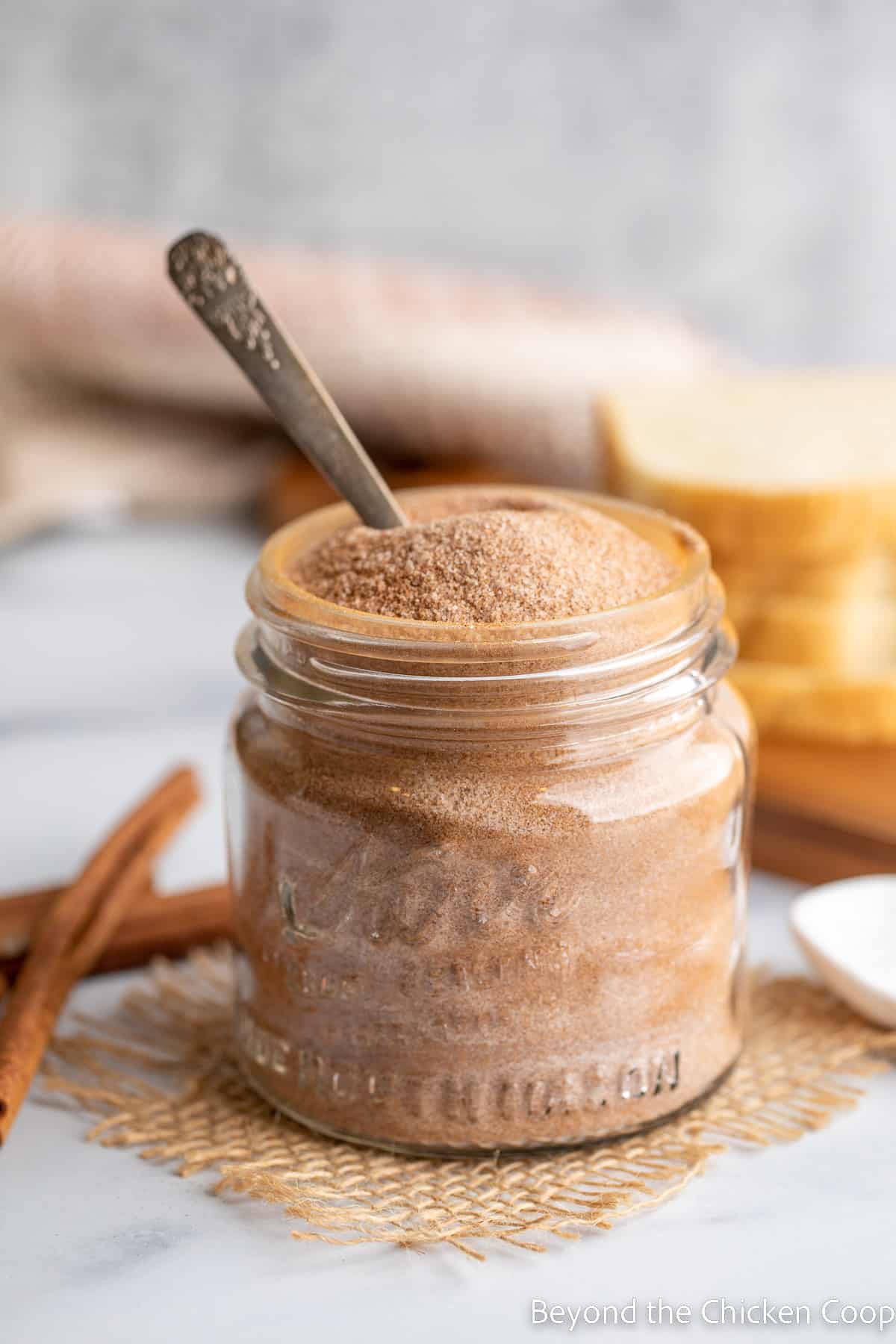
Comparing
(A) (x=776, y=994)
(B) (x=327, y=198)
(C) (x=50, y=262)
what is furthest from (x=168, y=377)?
(A) (x=776, y=994)

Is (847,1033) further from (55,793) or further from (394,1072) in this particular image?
(55,793)

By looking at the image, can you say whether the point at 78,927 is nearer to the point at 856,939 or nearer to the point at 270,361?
the point at 270,361

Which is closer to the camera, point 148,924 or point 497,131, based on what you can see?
point 148,924

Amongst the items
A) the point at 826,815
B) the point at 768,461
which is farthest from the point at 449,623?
the point at 768,461

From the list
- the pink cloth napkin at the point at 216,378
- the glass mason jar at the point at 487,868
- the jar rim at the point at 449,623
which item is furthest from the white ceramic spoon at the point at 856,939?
the pink cloth napkin at the point at 216,378

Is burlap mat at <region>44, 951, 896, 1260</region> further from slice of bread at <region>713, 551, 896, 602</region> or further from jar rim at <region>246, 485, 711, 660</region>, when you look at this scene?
slice of bread at <region>713, 551, 896, 602</region>

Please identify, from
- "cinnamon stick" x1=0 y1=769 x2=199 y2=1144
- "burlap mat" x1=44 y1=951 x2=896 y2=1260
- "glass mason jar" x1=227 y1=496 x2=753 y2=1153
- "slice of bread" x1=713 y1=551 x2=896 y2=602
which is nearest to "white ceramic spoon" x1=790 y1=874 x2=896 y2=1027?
"burlap mat" x1=44 y1=951 x2=896 y2=1260
